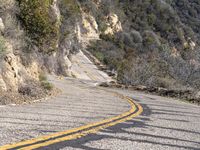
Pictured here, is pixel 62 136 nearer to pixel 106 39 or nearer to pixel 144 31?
pixel 106 39

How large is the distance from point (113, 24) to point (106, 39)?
533cm

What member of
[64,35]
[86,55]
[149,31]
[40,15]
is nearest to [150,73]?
[64,35]

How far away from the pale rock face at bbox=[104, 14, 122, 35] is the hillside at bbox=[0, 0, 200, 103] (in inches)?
7.8

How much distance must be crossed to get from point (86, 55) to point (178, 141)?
61.3 m

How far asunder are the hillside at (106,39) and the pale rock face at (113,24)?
0.65 feet

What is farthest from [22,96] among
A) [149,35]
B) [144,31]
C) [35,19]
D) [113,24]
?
[144,31]

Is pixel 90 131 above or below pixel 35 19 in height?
below

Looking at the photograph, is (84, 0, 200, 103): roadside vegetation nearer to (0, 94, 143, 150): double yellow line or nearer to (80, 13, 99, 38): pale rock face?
(80, 13, 99, 38): pale rock face

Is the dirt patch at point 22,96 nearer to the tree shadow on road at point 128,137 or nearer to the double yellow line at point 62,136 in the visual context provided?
the double yellow line at point 62,136

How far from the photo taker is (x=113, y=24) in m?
86.9

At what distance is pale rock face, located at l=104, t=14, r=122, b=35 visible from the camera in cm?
8530

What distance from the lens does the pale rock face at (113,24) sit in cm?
8530

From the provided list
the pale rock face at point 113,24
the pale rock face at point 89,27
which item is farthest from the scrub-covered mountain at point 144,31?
the pale rock face at point 89,27

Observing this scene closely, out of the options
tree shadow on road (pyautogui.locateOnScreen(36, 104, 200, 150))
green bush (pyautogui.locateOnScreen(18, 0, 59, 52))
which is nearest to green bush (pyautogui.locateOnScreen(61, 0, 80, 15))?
green bush (pyautogui.locateOnScreen(18, 0, 59, 52))
